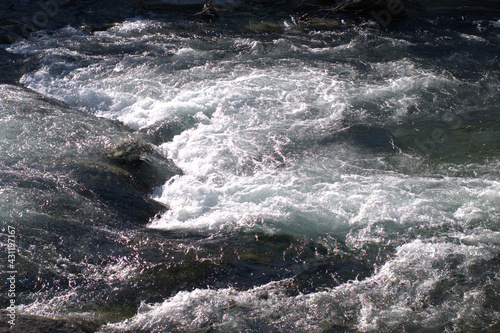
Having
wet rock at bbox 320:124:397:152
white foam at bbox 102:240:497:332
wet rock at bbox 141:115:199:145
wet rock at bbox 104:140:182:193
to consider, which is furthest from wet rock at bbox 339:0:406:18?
white foam at bbox 102:240:497:332

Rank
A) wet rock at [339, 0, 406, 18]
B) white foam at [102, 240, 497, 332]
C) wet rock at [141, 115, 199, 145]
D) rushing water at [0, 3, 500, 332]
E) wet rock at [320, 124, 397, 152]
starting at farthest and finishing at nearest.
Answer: wet rock at [339, 0, 406, 18]
wet rock at [141, 115, 199, 145]
wet rock at [320, 124, 397, 152]
rushing water at [0, 3, 500, 332]
white foam at [102, 240, 497, 332]

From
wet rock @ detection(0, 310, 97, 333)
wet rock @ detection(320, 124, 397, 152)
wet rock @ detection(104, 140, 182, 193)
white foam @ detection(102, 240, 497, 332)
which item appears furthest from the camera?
wet rock @ detection(320, 124, 397, 152)

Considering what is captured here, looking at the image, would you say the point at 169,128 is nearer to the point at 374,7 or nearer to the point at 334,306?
the point at 334,306

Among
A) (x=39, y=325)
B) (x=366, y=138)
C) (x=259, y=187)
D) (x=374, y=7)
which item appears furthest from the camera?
(x=374, y=7)

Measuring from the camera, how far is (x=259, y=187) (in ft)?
18.9

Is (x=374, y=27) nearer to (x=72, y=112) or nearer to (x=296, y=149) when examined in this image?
(x=296, y=149)

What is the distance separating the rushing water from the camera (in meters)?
3.92

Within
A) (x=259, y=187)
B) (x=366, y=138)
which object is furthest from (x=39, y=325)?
(x=366, y=138)

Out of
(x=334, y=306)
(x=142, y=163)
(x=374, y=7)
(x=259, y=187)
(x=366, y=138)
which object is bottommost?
(x=334, y=306)

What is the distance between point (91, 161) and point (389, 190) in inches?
157

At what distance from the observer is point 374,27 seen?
1145cm

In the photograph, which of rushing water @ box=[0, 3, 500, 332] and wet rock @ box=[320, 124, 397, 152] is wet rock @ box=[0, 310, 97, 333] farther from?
wet rock @ box=[320, 124, 397, 152]

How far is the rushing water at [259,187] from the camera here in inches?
154

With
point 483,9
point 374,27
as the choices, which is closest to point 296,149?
point 374,27
